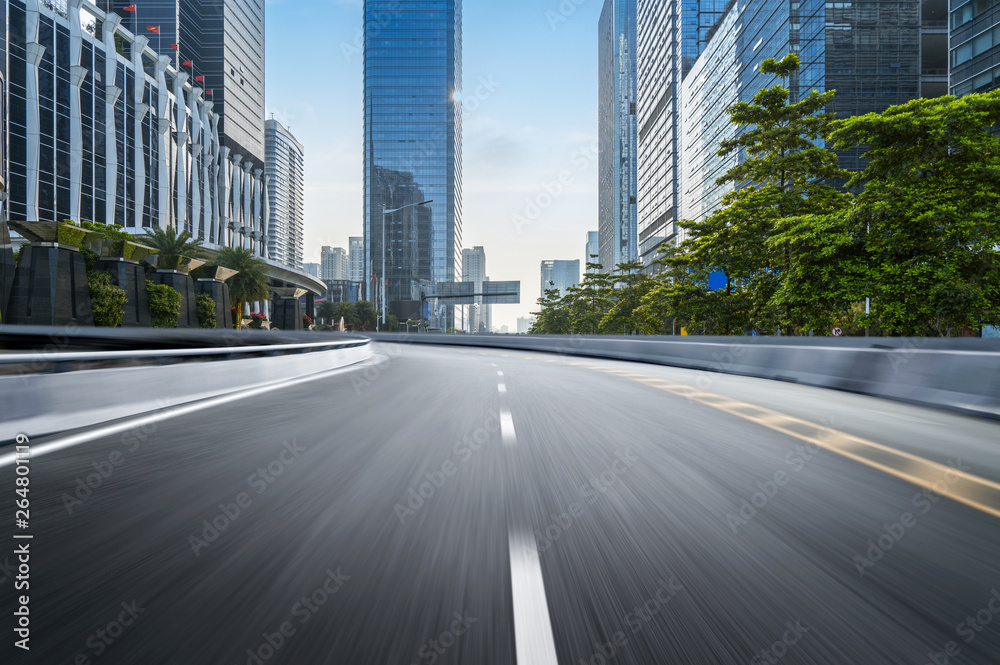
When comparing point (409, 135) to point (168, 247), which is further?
point (409, 135)

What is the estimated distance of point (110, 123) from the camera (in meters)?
72.7

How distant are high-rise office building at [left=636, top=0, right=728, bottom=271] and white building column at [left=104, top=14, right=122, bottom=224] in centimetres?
8126

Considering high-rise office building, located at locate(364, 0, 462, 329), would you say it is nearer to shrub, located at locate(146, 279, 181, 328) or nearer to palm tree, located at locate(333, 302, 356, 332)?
palm tree, located at locate(333, 302, 356, 332)

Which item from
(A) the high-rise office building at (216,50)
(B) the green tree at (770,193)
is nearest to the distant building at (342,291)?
(A) the high-rise office building at (216,50)

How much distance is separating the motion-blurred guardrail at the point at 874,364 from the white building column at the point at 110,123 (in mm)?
71268

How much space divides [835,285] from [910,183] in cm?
459

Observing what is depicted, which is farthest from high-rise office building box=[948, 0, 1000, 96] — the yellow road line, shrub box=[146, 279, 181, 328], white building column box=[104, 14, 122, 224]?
white building column box=[104, 14, 122, 224]

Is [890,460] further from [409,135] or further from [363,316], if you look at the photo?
[409,135]

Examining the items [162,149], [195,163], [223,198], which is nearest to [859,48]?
[162,149]

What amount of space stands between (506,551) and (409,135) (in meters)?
161

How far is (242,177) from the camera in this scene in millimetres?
123375

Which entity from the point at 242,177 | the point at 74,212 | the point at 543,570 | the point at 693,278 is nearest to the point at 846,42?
the point at 693,278

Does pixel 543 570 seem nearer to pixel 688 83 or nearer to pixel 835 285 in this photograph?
pixel 835 285

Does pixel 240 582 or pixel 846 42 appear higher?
pixel 846 42
